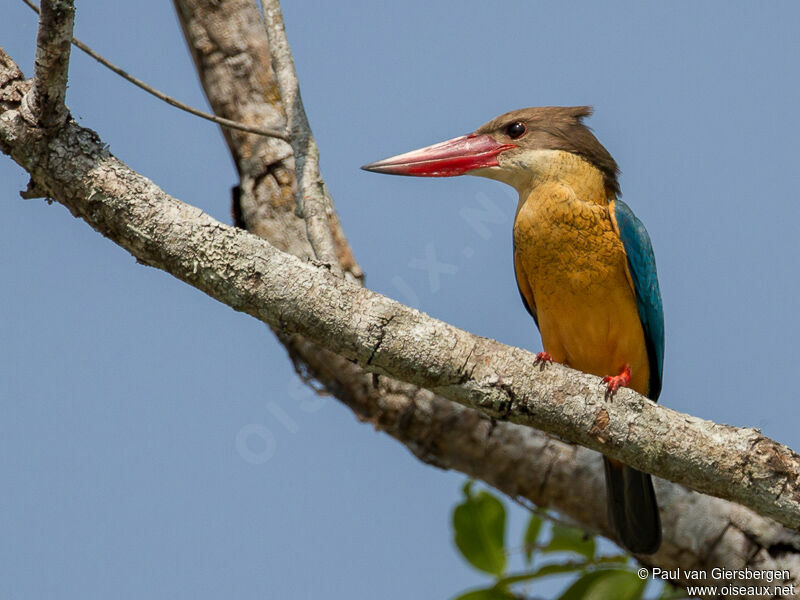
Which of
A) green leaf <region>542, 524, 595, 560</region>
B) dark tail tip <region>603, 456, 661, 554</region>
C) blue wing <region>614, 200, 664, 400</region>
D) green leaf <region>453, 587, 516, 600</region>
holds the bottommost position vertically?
green leaf <region>453, 587, 516, 600</region>

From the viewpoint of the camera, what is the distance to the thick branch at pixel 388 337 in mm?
3080

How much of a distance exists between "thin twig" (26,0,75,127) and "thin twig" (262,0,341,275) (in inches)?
39.7

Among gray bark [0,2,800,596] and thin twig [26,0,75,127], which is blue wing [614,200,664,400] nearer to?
gray bark [0,2,800,596]

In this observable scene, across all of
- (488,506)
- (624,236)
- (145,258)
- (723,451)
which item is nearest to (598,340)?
(624,236)

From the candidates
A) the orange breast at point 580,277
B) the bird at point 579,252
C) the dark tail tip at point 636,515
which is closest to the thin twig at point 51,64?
the bird at point 579,252

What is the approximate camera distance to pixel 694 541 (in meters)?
4.82

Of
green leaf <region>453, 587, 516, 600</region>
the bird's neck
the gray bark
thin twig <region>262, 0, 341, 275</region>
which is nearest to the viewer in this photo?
the gray bark

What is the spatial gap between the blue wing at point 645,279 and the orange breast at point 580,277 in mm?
40

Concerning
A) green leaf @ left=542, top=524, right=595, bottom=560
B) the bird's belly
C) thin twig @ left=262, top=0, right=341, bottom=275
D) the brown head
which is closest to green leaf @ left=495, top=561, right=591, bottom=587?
green leaf @ left=542, top=524, right=595, bottom=560

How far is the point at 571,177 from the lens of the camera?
4.88m

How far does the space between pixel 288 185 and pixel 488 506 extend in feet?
7.36

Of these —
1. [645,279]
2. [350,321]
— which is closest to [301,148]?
[350,321]

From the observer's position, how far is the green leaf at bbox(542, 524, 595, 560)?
458 cm

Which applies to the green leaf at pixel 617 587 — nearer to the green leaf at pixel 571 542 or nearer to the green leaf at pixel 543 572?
the green leaf at pixel 543 572
